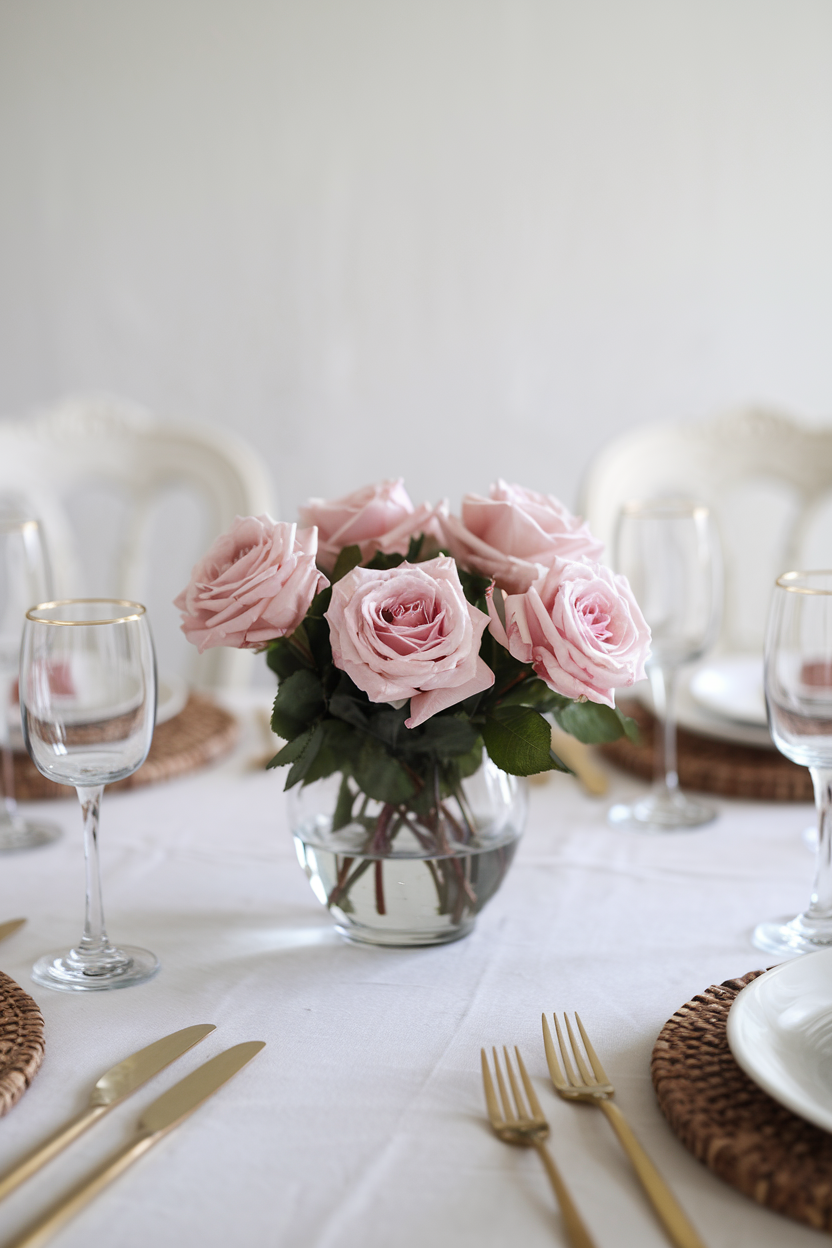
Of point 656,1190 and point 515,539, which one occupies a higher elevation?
point 515,539

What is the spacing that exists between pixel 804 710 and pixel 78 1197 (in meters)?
0.50

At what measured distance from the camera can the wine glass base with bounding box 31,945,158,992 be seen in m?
0.66

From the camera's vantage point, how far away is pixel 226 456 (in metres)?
1.57

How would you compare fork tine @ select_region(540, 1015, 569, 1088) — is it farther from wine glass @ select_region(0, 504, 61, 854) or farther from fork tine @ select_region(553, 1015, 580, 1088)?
wine glass @ select_region(0, 504, 61, 854)

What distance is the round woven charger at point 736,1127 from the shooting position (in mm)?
446

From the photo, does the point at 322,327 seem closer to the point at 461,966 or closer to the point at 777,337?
the point at 777,337

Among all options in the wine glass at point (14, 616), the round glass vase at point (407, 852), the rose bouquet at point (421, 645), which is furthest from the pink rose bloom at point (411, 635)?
the wine glass at point (14, 616)

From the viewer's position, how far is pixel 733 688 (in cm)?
118

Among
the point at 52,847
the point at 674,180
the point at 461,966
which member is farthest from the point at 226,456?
the point at 674,180

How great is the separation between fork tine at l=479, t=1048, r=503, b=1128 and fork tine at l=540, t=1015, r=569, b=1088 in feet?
0.11

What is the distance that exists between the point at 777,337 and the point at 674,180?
45 centimetres

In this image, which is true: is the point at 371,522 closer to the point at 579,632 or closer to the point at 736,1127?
the point at 579,632

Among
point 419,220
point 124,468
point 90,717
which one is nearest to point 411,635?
point 90,717

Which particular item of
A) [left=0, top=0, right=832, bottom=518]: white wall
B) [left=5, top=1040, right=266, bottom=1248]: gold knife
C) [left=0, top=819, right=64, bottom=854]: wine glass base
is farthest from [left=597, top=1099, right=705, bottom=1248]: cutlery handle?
[left=0, top=0, right=832, bottom=518]: white wall
